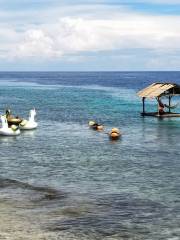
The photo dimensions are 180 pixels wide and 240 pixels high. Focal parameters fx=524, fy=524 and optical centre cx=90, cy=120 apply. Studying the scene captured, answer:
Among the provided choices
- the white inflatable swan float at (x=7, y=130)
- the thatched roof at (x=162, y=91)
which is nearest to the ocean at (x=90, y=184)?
the white inflatable swan float at (x=7, y=130)

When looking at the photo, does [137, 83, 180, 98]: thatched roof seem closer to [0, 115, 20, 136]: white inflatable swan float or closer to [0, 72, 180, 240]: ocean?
[0, 72, 180, 240]: ocean

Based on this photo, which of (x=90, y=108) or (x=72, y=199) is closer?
(x=72, y=199)

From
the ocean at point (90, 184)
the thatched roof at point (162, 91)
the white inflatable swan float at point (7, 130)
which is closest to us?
the ocean at point (90, 184)

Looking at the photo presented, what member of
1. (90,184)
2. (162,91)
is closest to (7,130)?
(90,184)

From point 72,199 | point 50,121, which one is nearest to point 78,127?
point 50,121

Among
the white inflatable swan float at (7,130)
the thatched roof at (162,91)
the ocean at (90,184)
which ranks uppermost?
the thatched roof at (162,91)

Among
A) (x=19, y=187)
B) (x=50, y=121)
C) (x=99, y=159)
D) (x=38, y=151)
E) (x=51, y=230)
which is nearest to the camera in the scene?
(x=51, y=230)

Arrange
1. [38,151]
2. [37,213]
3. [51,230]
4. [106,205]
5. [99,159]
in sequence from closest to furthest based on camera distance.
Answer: [51,230] → [37,213] → [106,205] → [99,159] → [38,151]

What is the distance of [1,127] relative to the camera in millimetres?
51812

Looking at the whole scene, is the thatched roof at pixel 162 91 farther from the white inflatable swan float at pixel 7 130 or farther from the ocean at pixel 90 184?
the white inflatable swan float at pixel 7 130

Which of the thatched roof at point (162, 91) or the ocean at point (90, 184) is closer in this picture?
the ocean at point (90, 184)

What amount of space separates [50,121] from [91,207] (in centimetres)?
3880

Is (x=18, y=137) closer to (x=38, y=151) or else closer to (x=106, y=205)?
(x=38, y=151)

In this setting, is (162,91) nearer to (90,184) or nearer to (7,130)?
(7,130)
